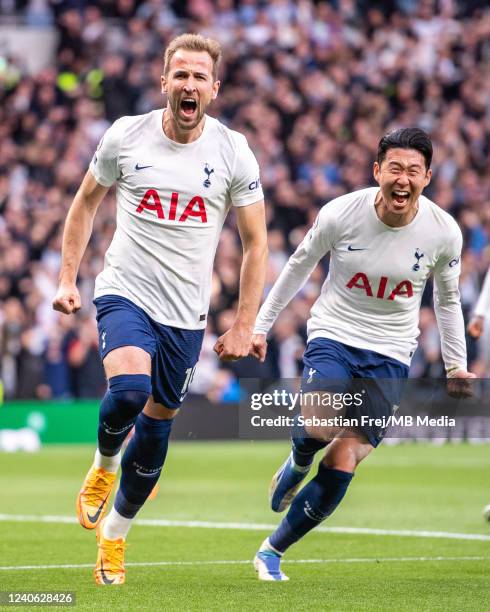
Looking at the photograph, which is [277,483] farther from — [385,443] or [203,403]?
[385,443]

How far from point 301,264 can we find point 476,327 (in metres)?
2.90

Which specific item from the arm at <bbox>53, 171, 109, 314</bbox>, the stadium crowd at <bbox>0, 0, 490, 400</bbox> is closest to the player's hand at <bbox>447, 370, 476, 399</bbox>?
the arm at <bbox>53, 171, 109, 314</bbox>

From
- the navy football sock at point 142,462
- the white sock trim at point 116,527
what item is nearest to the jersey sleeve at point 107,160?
the navy football sock at point 142,462

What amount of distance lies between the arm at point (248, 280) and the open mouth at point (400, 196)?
0.76m

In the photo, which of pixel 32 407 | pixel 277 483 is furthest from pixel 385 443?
pixel 277 483

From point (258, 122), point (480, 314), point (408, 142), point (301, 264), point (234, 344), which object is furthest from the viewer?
point (258, 122)

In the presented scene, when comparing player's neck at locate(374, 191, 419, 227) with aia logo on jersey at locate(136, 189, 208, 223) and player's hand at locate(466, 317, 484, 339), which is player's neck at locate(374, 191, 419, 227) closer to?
aia logo on jersey at locate(136, 189, 208, 223)

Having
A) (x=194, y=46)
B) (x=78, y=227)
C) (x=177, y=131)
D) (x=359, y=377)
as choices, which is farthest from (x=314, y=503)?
(x=194, y=46)

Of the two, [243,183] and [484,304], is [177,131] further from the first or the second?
[484,304]

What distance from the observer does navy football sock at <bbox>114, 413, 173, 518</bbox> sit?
7.90m

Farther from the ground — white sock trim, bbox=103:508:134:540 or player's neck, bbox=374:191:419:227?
player's neck, bbox=374:191:419:227

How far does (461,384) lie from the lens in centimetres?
827

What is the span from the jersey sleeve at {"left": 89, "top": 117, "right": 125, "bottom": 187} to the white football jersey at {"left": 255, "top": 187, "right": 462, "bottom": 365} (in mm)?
1229

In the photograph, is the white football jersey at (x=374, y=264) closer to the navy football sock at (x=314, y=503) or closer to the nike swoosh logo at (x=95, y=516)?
the navy football sock at (x=314, y=503)
